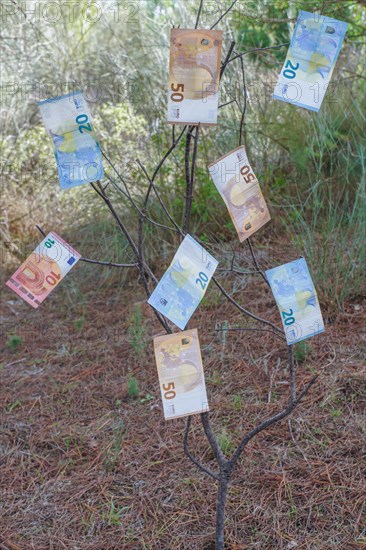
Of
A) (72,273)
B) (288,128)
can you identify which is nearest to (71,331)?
(72,273)

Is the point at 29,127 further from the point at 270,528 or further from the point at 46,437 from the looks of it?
the point at 270,528

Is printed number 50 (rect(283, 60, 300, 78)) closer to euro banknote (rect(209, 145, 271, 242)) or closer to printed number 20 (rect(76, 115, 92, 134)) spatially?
euro banknote (rect(209, 145, 271, 242))

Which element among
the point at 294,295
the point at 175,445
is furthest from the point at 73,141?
the point at 175,445

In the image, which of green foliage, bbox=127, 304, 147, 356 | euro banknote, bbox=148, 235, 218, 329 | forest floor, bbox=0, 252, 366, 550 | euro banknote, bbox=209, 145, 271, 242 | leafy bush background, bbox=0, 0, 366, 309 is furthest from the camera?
leafy bush background, bbox=0, 0, 366, 309

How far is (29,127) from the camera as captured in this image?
591 centimetres

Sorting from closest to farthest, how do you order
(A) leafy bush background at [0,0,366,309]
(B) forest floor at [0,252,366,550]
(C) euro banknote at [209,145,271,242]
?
(C) euro banknote at [209,145,271,242] → (B) forest floor at [0,252,366,550] → (A) leafy bush background at [0,0,366,309]

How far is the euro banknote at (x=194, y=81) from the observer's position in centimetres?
175

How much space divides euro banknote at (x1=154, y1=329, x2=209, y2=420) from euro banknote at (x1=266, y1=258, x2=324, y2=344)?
1.02ft

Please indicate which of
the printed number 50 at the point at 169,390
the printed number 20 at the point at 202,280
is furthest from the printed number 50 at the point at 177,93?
the printed number 50 at the point at 169,390

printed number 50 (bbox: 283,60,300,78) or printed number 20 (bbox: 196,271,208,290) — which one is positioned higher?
printed number 50 (bbox: 283,60,300,78)

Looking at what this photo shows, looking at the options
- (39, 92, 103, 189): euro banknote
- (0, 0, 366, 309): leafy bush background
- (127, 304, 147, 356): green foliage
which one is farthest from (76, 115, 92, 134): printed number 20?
(0, 0, 366, 309): leafy bush background

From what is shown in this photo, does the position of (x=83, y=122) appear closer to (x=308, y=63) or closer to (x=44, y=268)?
(x=44, y=268)

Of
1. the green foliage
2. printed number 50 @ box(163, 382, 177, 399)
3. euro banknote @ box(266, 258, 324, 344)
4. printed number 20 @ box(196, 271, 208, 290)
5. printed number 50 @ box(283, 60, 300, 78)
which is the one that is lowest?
the green foliage

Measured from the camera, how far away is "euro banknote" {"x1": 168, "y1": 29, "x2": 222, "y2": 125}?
1.75 meters
